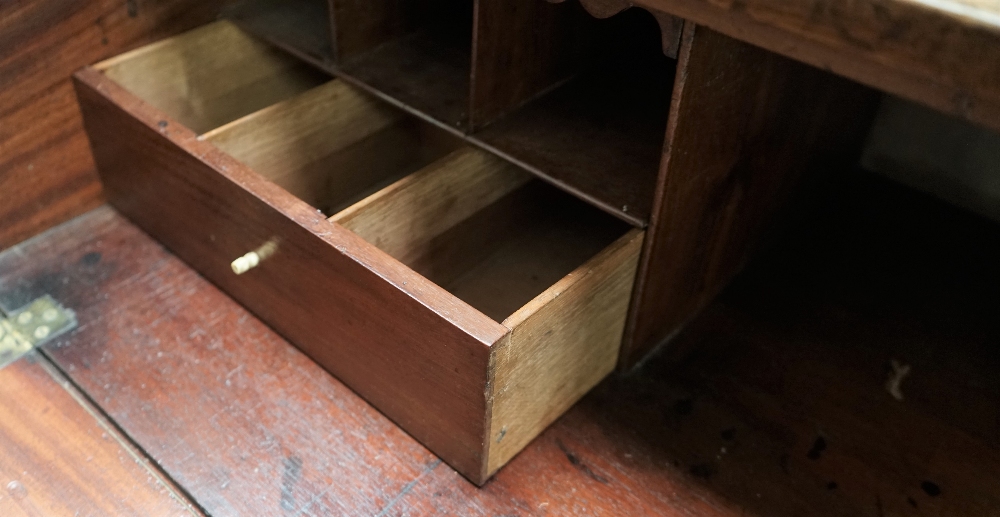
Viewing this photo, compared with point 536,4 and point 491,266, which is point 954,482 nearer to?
point 491,266

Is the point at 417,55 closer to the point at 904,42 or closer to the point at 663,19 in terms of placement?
the point at 663,19

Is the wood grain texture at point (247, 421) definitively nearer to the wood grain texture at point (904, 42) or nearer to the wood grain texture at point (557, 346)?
the wood grain texture at point (557, 346)

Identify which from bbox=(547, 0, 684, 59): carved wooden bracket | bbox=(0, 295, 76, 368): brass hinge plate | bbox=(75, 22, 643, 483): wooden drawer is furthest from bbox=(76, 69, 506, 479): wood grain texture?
bbox=(547, 0, 684, 59): carved wooden bracket

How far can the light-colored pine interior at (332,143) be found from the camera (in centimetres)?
101

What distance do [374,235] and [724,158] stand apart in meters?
0.39

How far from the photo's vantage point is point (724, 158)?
85cm

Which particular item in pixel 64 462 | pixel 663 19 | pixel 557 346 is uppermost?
pixel 663 19

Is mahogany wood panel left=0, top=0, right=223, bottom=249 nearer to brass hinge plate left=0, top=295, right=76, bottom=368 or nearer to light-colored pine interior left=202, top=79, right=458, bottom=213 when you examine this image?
brass hinge plate left=0, top=295, right=76, bottom=368

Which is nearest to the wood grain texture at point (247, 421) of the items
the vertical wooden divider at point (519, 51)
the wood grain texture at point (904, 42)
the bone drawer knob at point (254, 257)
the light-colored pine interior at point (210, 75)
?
the bone drawer knob at point (254, 257)

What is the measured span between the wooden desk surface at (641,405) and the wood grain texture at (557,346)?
0.04 metres

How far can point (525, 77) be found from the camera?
974 mm

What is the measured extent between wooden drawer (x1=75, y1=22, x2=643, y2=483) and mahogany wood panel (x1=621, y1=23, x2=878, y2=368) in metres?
0.06

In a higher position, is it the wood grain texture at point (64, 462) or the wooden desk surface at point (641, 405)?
the wooden desk surface at point (641, 405)

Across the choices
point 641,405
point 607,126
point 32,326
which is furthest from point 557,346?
point 32,326
